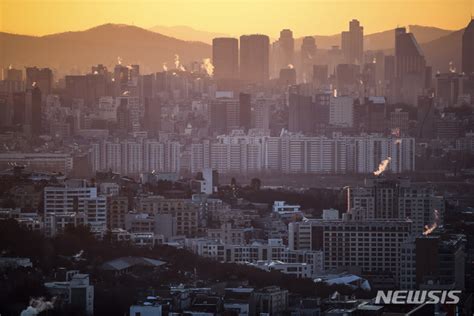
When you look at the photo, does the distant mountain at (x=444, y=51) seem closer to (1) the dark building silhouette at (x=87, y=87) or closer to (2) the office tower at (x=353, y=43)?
(2) the office tower at (x=353, y=43)

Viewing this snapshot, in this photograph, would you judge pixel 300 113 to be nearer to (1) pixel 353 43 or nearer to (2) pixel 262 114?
(2) pixel 262 114

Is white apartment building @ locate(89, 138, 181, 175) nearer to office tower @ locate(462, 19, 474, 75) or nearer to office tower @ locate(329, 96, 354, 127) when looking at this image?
office tower @ locate(329, 96, 354, 127)

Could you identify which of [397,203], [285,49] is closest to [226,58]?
[285,49]

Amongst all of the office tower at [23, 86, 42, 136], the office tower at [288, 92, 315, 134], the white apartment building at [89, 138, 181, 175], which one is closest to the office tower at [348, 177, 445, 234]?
the white apartment building at [89, 138, 181, 175]

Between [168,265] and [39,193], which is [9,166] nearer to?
[39,193]

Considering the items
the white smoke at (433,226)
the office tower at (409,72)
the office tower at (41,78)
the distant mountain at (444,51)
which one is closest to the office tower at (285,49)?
the office tower at (409,72)

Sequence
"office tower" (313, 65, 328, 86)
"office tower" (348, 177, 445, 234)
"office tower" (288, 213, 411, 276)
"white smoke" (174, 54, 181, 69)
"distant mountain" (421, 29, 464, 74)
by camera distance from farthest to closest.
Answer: "office tower" (313, 65, 328, 86)
"white smoke" (174, 54, 181, 69)
"distant mountain" (421, 29, 464, 74)
"office tower" (348, 177, 445, 234)
"office tower" (288, 213, 411, 276)

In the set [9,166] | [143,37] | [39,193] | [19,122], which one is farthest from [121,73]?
[39,193]
